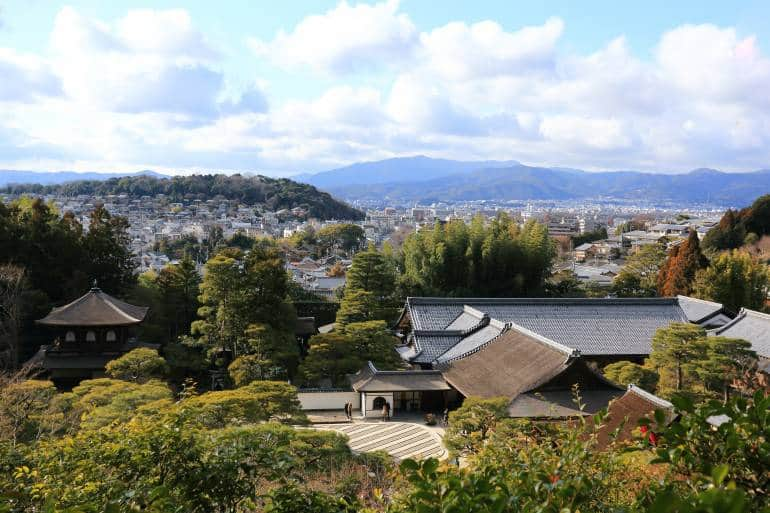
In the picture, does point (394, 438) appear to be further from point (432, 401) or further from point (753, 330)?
point (753, 330)

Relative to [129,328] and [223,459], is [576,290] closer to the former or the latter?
[129,328]

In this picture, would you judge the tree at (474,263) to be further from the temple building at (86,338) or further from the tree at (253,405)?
the tree at (253,405)

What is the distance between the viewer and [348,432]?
13.5 m

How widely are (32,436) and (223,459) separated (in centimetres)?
739

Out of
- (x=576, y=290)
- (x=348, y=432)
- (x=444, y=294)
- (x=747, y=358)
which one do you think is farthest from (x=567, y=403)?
(x=576, y=290)

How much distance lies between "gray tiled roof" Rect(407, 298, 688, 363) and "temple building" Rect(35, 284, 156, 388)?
8.52 meters

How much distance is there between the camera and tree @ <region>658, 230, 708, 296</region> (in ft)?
75.5

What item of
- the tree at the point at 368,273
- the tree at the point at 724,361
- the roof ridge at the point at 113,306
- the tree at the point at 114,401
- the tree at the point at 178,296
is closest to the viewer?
the tree at the point at 114,401

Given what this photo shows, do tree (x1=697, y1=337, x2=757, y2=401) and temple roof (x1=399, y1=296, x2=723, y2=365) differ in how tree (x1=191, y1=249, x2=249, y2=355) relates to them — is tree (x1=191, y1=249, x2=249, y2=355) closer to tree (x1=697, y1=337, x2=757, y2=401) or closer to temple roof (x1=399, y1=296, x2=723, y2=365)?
temple roof (x1=399, y1=296, x2=723, y2=365)

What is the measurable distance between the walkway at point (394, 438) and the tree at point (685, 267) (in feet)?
47.8

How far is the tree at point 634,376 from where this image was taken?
13312 millimetres

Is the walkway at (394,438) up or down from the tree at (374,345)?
down

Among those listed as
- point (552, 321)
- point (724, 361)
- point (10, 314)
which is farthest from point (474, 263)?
point (10, 314)

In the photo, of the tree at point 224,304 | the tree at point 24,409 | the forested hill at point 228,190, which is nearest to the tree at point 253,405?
the tree at point 24,409
